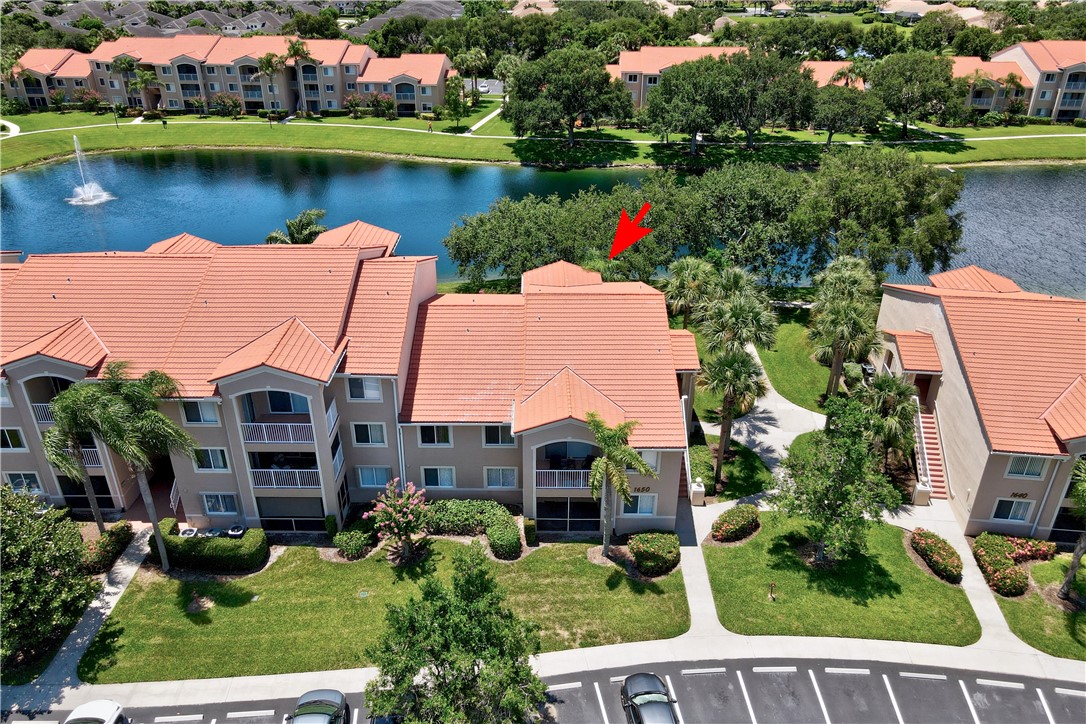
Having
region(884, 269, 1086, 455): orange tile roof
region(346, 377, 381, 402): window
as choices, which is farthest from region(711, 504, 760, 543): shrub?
region(346, 377, 381, 402): window

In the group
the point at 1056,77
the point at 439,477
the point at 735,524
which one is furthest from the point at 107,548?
the point at 1056,77

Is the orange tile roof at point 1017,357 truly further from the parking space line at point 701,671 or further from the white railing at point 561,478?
the white railing at point 561,478

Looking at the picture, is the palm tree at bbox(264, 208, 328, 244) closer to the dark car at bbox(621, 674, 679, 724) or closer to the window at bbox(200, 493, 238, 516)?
the window at bbox(200, 493, 238, 516)

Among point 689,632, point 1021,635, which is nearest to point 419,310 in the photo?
point 689,632

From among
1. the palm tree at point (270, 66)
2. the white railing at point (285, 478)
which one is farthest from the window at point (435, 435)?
the palm tree at point (270, 66)

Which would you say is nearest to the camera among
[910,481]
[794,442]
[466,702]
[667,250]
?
[466,702]

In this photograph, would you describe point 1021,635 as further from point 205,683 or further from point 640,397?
point 205,683

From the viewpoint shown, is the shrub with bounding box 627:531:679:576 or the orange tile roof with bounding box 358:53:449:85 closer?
the shrub with bounding box 627:531:679:576
